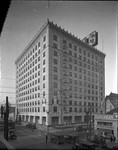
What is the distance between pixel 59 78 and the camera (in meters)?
41.5

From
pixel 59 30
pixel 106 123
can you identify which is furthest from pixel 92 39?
pixel 106 123

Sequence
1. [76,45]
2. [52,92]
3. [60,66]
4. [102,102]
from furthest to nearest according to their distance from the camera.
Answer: [102,102], [76,45], [60,66], [52,92]

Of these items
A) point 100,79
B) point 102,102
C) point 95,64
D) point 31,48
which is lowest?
point 102,102

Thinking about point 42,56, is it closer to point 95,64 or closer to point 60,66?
point 60,66

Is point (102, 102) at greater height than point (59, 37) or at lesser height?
lesser

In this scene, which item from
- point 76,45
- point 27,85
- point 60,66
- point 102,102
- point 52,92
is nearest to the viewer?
point 52,92

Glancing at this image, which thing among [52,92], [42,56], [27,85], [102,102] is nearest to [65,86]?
[52,92]

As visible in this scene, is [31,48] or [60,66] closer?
[60,66]

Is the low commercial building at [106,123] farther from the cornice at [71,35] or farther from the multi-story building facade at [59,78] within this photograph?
the cornice at [71,35]

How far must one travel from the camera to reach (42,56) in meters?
43.4

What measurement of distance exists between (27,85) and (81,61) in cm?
2122

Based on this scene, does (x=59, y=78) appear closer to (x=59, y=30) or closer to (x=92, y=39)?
(x=59, y=30)

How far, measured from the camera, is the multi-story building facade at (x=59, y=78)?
39750 millimetres

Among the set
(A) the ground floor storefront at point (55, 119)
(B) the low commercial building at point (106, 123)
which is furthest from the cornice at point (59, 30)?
(B) the low commercial building at point (106, 123)
